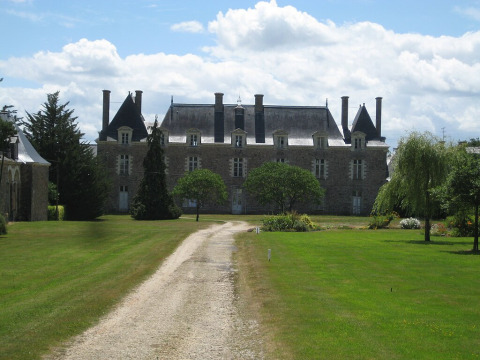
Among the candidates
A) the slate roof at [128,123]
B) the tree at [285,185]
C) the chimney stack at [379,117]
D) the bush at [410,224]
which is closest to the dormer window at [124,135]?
the slate roof at [128,123]

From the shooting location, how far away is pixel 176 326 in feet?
33.9

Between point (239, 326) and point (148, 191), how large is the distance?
126ft

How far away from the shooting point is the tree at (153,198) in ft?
156

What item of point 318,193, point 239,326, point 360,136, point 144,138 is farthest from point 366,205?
point 239,326

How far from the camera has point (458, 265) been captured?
701 inches

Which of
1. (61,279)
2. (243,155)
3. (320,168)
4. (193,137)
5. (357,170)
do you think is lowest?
(61,279)

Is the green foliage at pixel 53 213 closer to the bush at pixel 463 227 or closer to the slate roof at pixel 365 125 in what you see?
the bush at pixel 463 227

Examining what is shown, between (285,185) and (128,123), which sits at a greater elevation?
(128,123)

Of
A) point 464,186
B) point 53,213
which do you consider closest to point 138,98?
point 53,213

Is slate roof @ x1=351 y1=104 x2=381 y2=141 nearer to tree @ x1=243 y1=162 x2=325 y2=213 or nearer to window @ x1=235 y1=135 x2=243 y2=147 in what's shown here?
window @ x1=235 y1=135 x2=243 y2=147

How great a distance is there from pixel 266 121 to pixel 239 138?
4063 millimetres

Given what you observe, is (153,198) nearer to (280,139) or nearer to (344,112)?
(280,139)

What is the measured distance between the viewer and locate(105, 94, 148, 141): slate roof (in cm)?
6038

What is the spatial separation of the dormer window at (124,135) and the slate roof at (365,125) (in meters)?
22.4
